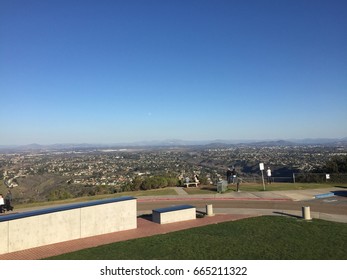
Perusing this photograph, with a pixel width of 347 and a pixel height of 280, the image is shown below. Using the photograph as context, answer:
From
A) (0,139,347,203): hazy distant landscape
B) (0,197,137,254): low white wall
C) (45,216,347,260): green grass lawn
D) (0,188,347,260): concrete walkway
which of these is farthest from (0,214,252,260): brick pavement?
(0,139,347,203): hazy distant landscape

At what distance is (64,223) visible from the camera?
11.3 m

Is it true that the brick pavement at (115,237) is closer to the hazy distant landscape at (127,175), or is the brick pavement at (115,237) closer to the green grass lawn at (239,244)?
the green grass lawn at (239,244)

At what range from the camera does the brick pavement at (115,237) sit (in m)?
9.77

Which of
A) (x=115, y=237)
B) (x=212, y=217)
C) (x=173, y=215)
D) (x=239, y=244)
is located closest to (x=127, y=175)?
(x=212, y=217)

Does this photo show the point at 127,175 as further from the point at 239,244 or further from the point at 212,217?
the point at 239,244

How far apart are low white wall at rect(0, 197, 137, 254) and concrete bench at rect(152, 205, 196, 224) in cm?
119

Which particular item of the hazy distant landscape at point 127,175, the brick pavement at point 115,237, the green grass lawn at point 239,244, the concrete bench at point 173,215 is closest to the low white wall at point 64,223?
the brick pavement at point 115,237

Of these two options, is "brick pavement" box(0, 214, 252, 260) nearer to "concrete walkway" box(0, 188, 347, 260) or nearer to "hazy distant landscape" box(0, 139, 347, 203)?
"concrete walkway" box(0, 188, 347, 260)

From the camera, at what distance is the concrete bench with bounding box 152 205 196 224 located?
13.6 metres

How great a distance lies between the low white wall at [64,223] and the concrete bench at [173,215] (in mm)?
1195

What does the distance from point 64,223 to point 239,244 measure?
6235 mm

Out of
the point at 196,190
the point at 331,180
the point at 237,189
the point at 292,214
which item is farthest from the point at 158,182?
the point at 331,180

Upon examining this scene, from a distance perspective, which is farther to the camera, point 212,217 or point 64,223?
point 212,217

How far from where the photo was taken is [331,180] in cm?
2784
